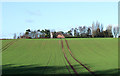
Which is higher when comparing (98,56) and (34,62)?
(34,62)

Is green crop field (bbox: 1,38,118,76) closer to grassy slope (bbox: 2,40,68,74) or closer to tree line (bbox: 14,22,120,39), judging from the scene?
grassy slope (bbox: 2,40,68,74)

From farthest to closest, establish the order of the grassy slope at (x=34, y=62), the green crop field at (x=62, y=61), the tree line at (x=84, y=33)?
the tree line at (x=84, y=33) < the grassy slope at (x=34, y=62) < the green crop field at (x=62, y=61)

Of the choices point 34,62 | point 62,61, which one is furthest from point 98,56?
point 34,62

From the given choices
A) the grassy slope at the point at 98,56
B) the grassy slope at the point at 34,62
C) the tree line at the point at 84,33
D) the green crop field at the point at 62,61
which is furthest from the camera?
the tree line at the point at 84,33

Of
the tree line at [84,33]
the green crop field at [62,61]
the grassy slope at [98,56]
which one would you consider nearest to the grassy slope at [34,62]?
the green crop field at [62,61]

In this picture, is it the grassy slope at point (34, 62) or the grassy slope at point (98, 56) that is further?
the grassy slope at point (98, 56)

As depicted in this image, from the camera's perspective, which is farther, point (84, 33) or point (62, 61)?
point (84, 33)

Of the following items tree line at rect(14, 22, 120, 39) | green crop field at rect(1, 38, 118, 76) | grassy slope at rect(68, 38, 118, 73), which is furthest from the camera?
tree line at rect(14, 22, 120, 39)

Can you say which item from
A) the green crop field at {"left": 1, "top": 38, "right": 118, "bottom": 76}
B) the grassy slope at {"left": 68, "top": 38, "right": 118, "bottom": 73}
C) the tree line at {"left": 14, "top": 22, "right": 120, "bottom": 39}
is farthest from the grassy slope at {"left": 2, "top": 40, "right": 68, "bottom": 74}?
the tree line at {"left": 14, "top": 22, "right": 120, "bottom": 39}

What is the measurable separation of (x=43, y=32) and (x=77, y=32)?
23.8 m

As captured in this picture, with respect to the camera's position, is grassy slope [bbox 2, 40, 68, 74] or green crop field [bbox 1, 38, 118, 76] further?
grassy slope [bbox 2, 40, 68, 74]

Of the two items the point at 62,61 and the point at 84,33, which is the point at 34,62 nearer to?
the point at 62,61

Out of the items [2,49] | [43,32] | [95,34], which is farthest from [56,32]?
[2,49]

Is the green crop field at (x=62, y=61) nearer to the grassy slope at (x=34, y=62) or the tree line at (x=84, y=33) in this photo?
the grassy slope at (x=34, y=62)
